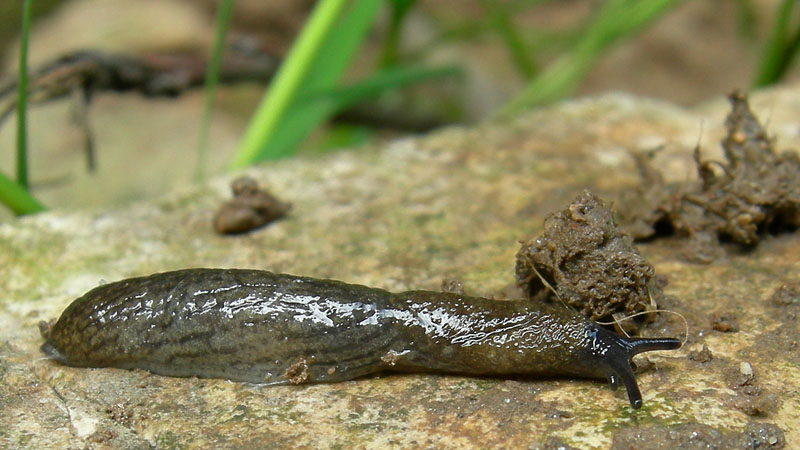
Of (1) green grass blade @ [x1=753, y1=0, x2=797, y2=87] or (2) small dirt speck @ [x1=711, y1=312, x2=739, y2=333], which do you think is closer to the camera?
(2) small dirt speck @ [x1=711, y1=312, x2=739, y2=333]

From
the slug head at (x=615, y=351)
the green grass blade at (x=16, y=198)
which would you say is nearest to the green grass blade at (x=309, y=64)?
the green grass blade at (x=16, y=198)

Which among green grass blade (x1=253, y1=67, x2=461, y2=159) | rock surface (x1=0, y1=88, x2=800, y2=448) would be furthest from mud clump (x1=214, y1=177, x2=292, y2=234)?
green grass blade (x1=253, y1=67, x2=461, y2=159)

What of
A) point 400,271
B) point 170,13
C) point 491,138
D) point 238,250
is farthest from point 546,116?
point 170,13

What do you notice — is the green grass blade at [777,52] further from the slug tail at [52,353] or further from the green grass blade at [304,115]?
the slug tail at [52,353]

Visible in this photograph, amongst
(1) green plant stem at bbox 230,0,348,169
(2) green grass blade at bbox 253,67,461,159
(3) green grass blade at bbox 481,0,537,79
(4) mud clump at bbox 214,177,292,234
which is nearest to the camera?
(4) mud clump at bbox 214,177,292,234

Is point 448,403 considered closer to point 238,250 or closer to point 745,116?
point 238,250

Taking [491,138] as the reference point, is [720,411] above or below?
below

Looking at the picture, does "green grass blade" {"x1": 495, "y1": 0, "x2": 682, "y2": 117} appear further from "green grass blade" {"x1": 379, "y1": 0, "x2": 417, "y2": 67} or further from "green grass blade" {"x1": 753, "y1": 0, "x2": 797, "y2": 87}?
"green grass blade" {"x1": 379, "y1": 0, "x2": 417, "y2": 67}
